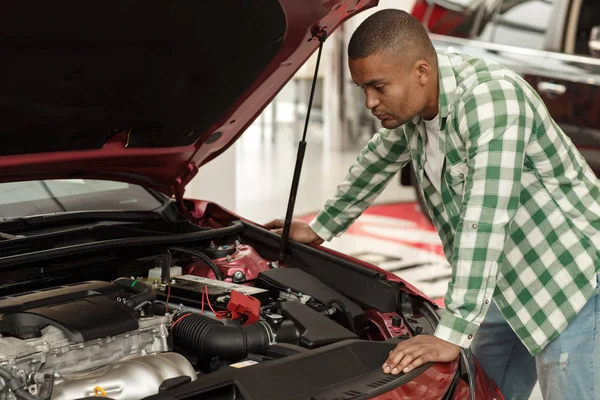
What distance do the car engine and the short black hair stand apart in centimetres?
62

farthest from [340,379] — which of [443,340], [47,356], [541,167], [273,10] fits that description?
[273,10]

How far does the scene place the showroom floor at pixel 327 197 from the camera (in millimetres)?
4688

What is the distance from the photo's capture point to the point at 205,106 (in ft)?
7.35

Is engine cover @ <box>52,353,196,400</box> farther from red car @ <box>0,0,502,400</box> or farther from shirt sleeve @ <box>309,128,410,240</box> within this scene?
shirt sleeve @ <box>309,128,410,240</box>

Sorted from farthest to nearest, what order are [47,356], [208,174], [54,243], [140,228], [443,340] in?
1. [208,174]
2. [140,228]
3. [54,243]
4. [443,340]
5. [47,356]

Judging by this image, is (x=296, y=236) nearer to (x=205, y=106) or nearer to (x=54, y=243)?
(x=205, y=106)

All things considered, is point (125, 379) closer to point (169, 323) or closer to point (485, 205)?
point (169, 323)

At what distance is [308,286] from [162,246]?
0.41m

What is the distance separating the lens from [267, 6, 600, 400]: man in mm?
1839

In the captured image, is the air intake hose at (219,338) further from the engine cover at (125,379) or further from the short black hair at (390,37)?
the short black hair at (390,37)

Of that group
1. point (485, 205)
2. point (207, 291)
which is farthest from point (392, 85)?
point (207, 291)

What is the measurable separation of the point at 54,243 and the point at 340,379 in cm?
86

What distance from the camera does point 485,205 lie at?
183 cm

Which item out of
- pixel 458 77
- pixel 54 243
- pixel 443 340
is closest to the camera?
pixel 443 340
